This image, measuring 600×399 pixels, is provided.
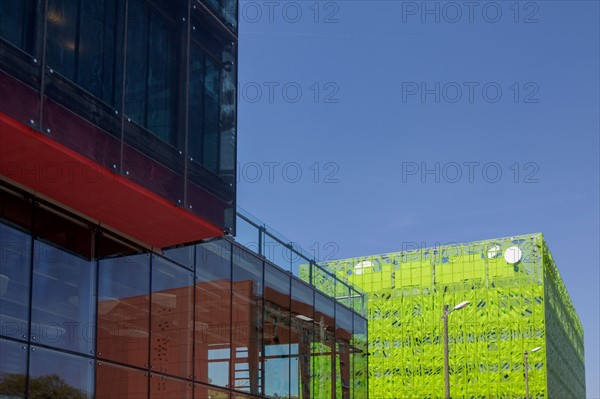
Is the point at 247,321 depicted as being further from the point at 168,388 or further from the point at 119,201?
the point at 119,201

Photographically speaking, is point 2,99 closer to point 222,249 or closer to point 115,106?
point 115,106

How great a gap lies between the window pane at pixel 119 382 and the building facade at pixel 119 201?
0.04 m

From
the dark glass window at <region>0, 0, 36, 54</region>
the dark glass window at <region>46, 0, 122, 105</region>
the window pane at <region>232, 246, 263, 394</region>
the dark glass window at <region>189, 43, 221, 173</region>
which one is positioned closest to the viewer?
the dark glass window at <region>0, 0, 36, 54</region>

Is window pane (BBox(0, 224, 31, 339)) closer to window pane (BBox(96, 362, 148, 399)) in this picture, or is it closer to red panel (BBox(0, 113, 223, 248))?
red panel (BBox(0, 113, 223, 248))

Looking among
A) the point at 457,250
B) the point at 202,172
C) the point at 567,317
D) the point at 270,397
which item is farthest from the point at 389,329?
the point at 202,172

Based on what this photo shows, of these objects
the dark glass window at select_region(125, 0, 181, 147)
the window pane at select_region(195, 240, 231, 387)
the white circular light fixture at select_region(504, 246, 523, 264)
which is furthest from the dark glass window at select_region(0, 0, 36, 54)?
the white circular light fixture at select_region(504, 246, 523, 264)

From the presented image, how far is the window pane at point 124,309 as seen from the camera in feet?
58.5

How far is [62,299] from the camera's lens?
16672 mm

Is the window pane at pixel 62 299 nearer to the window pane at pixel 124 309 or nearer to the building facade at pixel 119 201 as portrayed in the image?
the building facade at pixel 119 201

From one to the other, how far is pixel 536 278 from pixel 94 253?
8464 centimetres

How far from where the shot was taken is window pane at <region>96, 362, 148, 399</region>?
17.4m

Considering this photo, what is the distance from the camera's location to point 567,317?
117062 mm

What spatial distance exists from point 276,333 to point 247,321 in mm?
1993

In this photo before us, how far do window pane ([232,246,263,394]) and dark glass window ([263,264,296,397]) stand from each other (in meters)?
0.51
